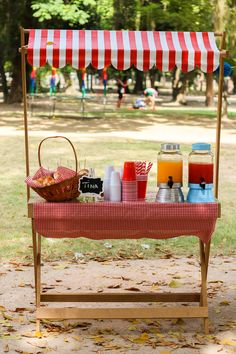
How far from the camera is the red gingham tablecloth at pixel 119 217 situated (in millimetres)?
5762

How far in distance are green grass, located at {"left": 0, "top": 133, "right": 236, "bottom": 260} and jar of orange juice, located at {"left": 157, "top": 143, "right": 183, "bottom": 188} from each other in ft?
9.43

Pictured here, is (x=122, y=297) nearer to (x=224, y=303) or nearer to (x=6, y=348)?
(x=224, y=303)

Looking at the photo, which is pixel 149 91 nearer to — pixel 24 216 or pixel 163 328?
pixel 24 216

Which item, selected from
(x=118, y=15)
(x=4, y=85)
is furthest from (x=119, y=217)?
(x=4, y=85)

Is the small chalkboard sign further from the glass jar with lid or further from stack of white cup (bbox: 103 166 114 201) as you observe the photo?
the glass jar with lid

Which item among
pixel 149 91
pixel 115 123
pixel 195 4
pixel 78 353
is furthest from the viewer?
pixel 149 91

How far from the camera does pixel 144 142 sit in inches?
830

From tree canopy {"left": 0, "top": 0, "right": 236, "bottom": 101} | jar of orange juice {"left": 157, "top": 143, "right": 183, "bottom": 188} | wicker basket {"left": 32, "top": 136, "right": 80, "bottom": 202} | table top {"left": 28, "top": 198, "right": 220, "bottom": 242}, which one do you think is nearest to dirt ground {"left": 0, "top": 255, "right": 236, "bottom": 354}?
table top {"left": 28, "top": 198, "right": 220, "bottom": 242}

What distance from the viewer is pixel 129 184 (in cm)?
581

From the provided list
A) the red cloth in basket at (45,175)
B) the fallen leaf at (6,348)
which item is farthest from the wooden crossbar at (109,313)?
the red cloth in basket at (45,175)

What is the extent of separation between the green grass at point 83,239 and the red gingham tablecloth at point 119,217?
2.90 meters

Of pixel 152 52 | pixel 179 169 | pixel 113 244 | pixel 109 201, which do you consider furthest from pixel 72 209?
pixel 113 244

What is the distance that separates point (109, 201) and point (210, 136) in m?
17.5

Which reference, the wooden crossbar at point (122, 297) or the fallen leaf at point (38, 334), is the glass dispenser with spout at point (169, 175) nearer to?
the wooden crossbar at point (122, 297)
